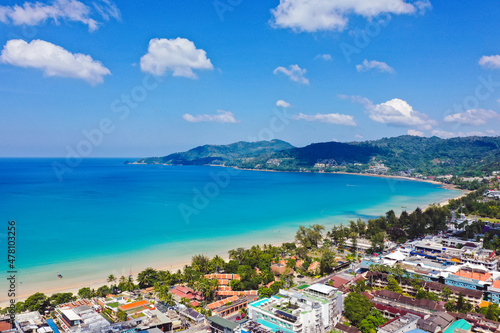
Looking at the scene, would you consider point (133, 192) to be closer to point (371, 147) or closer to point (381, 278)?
point (381, 278)

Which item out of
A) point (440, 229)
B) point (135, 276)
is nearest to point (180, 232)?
point (135, 276)

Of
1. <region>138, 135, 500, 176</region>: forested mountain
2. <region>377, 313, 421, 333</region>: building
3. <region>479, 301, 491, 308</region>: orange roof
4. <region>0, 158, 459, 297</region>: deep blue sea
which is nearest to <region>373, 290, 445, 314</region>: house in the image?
<region>377, 313, 421, 333</region>: building

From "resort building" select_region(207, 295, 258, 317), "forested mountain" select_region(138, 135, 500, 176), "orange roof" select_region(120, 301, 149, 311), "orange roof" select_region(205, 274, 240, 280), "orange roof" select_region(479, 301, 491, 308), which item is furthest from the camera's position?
"forested mountain" select_region(138, 135, 500, 176)

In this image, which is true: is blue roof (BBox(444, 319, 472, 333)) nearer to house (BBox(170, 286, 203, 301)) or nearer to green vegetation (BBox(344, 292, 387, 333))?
green vegetation (BBox(344, 292, 387, 333))

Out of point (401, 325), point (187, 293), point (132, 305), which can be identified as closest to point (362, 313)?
point (401, 325)

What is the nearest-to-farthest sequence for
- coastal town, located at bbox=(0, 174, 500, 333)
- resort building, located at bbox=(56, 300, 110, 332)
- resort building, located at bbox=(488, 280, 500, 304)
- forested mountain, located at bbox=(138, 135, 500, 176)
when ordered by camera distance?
1. resort building, located at bbox=(56, 300, 110, 332)
2. coastal town, located at bbox=(0, 174, 500, 333)
3. resort building, located at bbox=(488, 280, 500, 304)
4. forested mountain, located at bbox=(138, 135, 500, 176)

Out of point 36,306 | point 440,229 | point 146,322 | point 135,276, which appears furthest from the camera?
point 440,229

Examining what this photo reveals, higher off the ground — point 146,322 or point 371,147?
point 371,147
